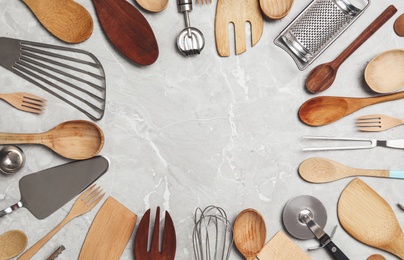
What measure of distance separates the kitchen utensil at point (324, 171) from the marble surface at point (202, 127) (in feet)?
0.06

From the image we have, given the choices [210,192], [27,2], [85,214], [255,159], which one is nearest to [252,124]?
[255,159]

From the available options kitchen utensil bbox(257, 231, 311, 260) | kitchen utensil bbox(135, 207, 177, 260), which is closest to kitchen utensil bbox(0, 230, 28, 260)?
kitchen utensil bbox(135, 207, 177, 260)

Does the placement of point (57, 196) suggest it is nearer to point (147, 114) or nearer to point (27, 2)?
point (147, 114)

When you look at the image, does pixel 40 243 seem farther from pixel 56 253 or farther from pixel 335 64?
pixel 335 64

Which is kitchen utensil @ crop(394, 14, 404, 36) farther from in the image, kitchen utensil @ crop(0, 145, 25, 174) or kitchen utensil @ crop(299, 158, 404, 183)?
kitchen utensil @ crop(0, 145, 25, 174)

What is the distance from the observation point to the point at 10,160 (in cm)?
118

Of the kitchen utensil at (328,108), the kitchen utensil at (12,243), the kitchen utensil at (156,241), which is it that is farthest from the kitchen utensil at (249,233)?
the kitchen utensil at (12,243)

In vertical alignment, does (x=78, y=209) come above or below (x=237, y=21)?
below

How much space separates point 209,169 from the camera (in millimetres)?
1231

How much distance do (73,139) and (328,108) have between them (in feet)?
1.94

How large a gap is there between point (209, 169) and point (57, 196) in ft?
1.15

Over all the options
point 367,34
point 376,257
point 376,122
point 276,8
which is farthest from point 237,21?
point 376,257

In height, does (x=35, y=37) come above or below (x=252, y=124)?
above

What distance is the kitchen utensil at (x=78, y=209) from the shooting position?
1188 mm
